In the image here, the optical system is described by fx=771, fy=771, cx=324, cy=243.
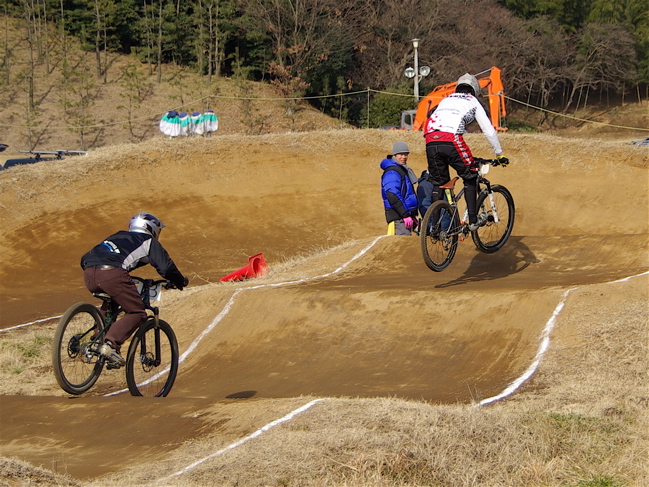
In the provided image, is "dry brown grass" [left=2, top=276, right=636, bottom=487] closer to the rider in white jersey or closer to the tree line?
the rider in white jersey

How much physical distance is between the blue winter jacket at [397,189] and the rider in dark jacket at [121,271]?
233 inches

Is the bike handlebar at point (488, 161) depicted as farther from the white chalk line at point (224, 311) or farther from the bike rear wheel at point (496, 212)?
the white chalk line at point (224, 311)

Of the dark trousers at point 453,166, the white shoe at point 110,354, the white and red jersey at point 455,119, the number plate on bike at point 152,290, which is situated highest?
the white and red jersey at point 455,119

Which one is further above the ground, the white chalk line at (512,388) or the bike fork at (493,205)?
the bike fork at (493,205)

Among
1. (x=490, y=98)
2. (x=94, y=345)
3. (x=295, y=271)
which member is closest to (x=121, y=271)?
(x=94, y=345)

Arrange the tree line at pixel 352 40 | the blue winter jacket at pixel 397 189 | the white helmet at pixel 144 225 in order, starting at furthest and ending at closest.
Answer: the tree line at pixel 352 40 < the blue winter jacket at pixel 397 189 < the white helmet at pixel 144 225

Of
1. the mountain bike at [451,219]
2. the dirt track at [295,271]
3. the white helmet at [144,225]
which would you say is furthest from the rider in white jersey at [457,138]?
the white helmet at [144,225]

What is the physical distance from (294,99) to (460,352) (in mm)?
36749

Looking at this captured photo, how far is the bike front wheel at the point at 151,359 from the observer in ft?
26.0

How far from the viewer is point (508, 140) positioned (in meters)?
25.4

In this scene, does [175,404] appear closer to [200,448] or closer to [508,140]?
[200,448]

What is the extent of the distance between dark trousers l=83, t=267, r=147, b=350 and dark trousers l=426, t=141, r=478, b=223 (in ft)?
13.9

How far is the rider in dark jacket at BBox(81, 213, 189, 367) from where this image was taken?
25.6 feet

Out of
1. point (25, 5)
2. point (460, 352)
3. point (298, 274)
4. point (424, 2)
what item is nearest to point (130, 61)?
point (25, 5)
